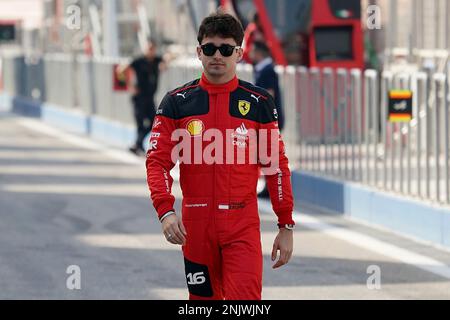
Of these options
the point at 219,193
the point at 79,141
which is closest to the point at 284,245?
the point at 219,193

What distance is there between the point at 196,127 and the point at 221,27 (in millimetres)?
501

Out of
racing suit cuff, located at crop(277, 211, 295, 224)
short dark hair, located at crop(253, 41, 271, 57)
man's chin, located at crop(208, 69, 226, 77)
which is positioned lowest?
racing suit cuff, located at crop(277, 211, 295, 224)

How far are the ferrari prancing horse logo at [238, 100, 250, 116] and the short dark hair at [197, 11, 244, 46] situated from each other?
287 millimetres

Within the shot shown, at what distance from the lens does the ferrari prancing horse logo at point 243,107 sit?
7.75 m

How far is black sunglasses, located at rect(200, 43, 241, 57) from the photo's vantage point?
24.9 ft

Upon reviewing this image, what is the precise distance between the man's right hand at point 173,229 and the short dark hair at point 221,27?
88 centimetres

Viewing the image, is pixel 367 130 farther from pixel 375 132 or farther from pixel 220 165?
pixel 220 165

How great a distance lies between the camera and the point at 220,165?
25.2 feet

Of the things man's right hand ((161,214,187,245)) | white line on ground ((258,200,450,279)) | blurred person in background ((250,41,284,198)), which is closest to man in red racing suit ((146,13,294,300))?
man's right hand ((161,214,187,245))

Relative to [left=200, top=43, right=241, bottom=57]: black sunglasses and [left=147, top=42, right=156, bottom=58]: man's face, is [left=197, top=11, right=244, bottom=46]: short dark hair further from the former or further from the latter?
[left=147, top=42, right=156, bottom=58]: man's face

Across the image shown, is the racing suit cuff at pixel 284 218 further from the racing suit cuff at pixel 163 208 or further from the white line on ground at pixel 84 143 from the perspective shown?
the white line on ground at pixel 84 143

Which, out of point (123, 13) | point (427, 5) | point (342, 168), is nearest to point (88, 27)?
point (123, 13)

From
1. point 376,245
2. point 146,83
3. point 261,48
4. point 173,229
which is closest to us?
point 173,229
